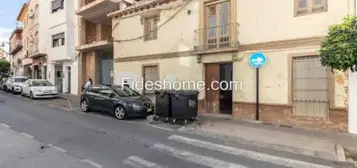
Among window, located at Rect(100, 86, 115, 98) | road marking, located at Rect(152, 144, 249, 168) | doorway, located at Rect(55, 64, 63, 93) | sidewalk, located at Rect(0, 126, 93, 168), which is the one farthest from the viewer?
doorway, located at Rect(55, 64, 63, 93)

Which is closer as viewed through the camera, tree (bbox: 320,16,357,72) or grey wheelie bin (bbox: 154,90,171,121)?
tree (bbox: 320,16,357,72)

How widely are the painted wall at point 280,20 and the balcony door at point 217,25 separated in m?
0.71

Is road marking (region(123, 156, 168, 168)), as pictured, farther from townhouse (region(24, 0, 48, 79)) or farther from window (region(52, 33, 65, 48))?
townhouse (region(24, 0, 48, 79))

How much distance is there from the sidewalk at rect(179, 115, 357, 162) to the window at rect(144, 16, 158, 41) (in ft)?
21.6

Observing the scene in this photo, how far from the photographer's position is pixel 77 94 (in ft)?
75.0

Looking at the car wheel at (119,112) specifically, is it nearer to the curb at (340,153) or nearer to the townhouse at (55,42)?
the curb at (340,153)

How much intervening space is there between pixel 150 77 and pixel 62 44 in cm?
1220

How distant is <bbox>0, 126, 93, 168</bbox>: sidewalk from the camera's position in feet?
18.7

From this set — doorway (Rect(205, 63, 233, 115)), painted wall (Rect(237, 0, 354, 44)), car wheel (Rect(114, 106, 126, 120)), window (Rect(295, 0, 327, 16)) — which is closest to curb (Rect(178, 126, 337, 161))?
car wheel (Rect(114, 106, 126, 120))

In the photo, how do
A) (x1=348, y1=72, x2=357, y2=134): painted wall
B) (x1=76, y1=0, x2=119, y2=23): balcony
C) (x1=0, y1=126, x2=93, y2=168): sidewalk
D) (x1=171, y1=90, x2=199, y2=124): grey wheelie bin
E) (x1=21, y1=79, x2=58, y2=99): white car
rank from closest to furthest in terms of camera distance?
(x1=0, y1=126, x2=93, y2=168): sidewalk, (x1=348, y1=72, x2=357, y2=134): painted wall, (x1=171, y1=90, x2=199, y2=124): grey wheelie bin, (x1=76, y1=0, x2=119, y2=23): balcony, (x1=21, y1=79, x2=58, y2=99): white car

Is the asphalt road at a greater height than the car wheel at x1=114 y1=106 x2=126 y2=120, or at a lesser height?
lesser

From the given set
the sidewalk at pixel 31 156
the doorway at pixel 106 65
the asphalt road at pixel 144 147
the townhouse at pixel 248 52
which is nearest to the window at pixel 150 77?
the townhouse at pixel 248 52

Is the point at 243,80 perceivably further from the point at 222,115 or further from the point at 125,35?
the point at 125,35

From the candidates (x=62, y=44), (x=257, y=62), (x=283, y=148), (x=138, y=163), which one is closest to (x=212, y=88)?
(x=257, y=62)
